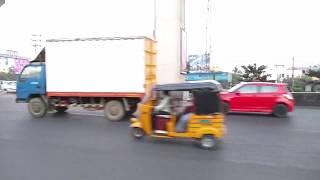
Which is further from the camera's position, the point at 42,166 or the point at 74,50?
the point at 74,50

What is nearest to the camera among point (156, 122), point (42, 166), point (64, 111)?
point (42, 166)

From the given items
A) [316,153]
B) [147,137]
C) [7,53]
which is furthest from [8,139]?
[7,53]

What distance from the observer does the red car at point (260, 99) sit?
57.4 feet

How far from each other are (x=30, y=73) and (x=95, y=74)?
320 centimetres

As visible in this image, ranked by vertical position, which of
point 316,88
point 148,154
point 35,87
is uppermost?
point 35,87

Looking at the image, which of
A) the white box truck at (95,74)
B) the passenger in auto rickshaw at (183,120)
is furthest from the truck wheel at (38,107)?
the passenger in auto rickshaw at (183,120)

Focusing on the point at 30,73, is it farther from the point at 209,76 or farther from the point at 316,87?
the point at 209,76

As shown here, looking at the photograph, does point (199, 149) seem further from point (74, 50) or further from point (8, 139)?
point (74, 50)

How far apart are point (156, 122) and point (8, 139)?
4.10 meters

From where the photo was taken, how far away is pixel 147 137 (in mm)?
11523

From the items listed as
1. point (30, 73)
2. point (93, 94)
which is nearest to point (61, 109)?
point (30, 73)

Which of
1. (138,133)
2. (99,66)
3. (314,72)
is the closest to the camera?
(138,133)

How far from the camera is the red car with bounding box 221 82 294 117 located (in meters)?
17.5

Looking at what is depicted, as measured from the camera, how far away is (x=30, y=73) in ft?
57.3
